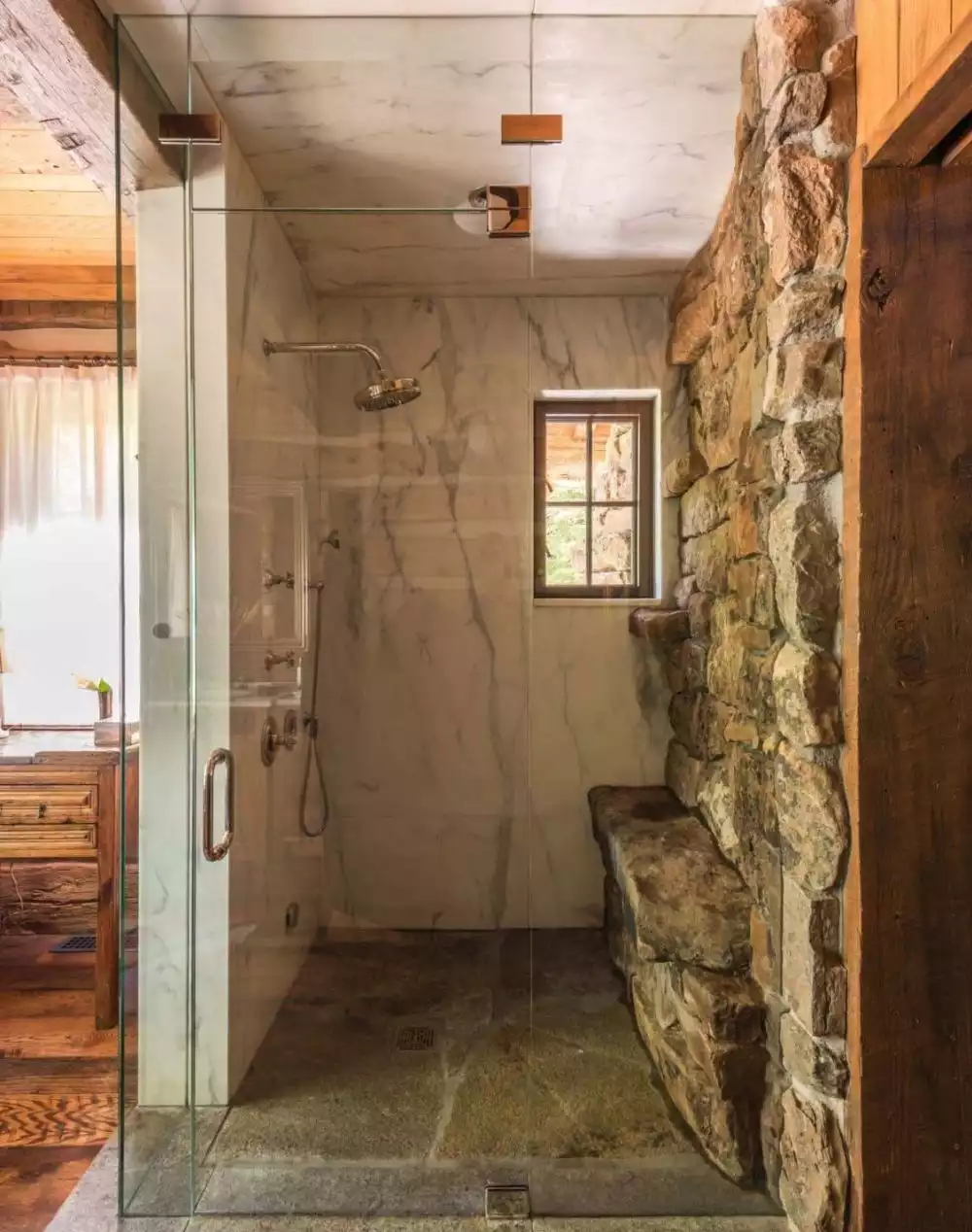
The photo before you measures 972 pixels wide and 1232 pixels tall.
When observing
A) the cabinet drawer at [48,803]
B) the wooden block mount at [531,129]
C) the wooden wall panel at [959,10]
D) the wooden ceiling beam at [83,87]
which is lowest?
the cabinet drawer at [48,803]

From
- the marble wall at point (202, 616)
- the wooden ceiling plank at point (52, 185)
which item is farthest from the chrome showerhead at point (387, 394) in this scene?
the wooden ceiling plank at point (52, 185)

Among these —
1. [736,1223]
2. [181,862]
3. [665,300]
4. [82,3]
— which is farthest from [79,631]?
[736,1223]

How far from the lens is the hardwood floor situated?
1.52m

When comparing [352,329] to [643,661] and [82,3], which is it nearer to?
[82,3]

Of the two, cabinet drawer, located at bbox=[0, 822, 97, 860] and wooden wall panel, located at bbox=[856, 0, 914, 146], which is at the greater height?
wooden wall panel, located at bbox=[856, 0, 914, 146]

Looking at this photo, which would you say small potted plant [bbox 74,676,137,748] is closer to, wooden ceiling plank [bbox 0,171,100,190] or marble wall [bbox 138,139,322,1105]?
marble wall [bbox 138,139,322,1105]

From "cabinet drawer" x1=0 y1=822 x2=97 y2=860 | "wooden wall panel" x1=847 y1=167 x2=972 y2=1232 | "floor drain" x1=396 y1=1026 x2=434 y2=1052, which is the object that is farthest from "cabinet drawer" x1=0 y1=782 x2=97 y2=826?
"wooden wall panel" x1=847 y1=167 x2=972 y2=1232

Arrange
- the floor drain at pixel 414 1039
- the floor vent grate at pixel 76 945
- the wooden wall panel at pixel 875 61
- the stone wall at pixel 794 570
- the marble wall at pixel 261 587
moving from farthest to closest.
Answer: the floor vent grate at pixel 76 945 → the floor drain at pixel 414 1039 → the marble wall at pixel 261 587 → the stone wall at pixel 794 570 → the wooden wall panel at pixel 875 61

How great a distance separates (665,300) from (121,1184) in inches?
99.0

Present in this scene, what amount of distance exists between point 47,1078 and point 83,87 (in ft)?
7.94

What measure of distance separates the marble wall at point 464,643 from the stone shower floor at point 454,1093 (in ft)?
0.47

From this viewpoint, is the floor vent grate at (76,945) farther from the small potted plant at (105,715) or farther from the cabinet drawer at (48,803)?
the small potted plant at (105,715)

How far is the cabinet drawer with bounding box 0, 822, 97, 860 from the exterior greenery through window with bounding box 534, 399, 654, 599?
1616 millimetres

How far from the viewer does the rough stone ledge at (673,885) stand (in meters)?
A: 1.44
